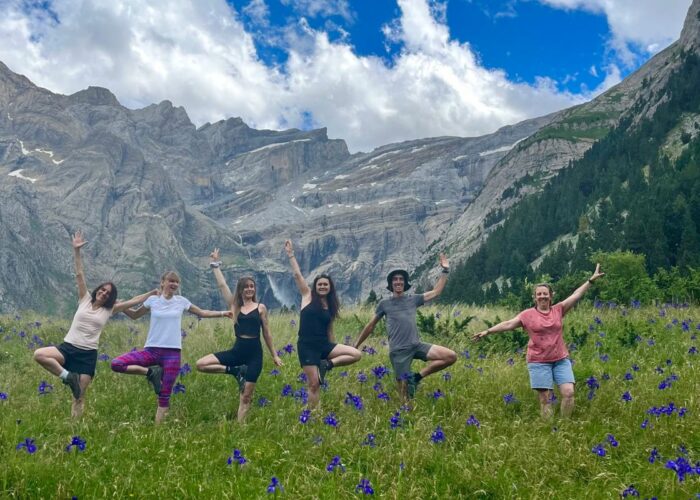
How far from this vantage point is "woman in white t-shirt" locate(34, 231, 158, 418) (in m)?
7.12

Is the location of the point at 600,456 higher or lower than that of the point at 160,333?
lower

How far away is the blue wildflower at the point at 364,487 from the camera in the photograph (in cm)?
449

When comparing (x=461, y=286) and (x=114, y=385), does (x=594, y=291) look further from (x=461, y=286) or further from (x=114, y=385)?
(x=461, y=286)

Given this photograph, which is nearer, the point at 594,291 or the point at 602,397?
the point at 602,397

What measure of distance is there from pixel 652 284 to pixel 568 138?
165220 millimetres

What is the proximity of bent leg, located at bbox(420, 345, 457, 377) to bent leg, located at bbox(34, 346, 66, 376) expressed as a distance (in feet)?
16.6

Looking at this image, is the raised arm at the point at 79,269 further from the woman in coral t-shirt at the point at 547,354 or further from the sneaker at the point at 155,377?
the woman in coral t-shirt at the point at 547,354

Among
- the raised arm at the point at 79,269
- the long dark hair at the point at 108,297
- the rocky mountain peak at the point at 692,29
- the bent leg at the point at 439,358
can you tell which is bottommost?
the bent leg at the point at 439,358

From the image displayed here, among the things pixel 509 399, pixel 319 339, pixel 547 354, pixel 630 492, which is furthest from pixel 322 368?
pixel 630 492

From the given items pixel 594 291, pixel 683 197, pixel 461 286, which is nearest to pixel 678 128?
pixel 683 197

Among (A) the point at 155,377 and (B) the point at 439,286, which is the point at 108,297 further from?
(B) the point at 439,286

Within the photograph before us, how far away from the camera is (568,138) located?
16512 centimetres

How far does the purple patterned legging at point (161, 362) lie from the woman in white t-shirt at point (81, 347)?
41 cm

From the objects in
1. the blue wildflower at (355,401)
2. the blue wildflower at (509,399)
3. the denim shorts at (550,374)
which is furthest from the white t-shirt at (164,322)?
the denim shorts at (550,374)
